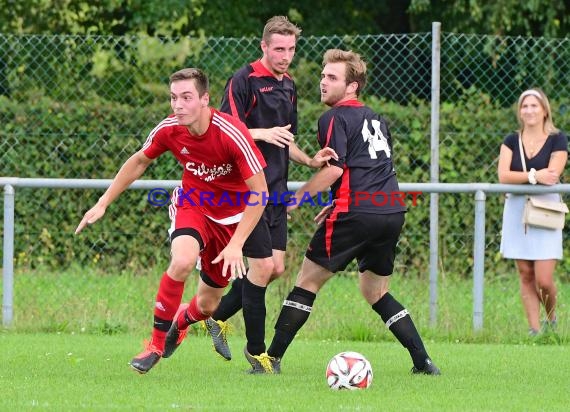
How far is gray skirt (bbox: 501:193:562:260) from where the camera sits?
962 cm

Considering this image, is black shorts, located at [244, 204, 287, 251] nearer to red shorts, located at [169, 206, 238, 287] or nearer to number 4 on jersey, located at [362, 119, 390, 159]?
red shorts, located at [169, 206, 238, 287]

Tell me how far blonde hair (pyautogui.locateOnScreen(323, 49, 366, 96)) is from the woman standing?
8.26 ft

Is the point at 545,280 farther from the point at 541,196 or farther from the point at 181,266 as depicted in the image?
the point at 181,266

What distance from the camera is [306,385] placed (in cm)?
713

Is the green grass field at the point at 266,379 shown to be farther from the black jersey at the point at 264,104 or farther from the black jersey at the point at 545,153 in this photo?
the black jersey at the point at 545,153

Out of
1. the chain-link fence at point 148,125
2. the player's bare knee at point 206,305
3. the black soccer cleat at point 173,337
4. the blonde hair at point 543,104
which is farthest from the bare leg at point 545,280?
the black soccer cleat at point 173,337

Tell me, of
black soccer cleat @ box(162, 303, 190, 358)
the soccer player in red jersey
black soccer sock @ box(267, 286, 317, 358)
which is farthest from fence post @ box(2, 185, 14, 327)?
black soccer sock @ box(267, 286, 317, 358)

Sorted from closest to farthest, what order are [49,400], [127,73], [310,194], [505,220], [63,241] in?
[49,400] < [310,194] < [505,220] < [63,241] < [127,73]

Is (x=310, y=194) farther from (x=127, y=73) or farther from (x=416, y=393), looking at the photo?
(x=127, y=73)

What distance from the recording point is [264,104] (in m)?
7.83

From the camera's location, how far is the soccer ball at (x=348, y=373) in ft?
22.7

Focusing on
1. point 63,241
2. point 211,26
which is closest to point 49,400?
point 63,241

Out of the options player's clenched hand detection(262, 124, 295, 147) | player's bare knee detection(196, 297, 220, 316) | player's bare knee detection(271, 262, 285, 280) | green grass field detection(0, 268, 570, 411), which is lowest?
green grass field detection(0, 268, 570, 411)

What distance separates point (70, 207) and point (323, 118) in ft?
14.5
